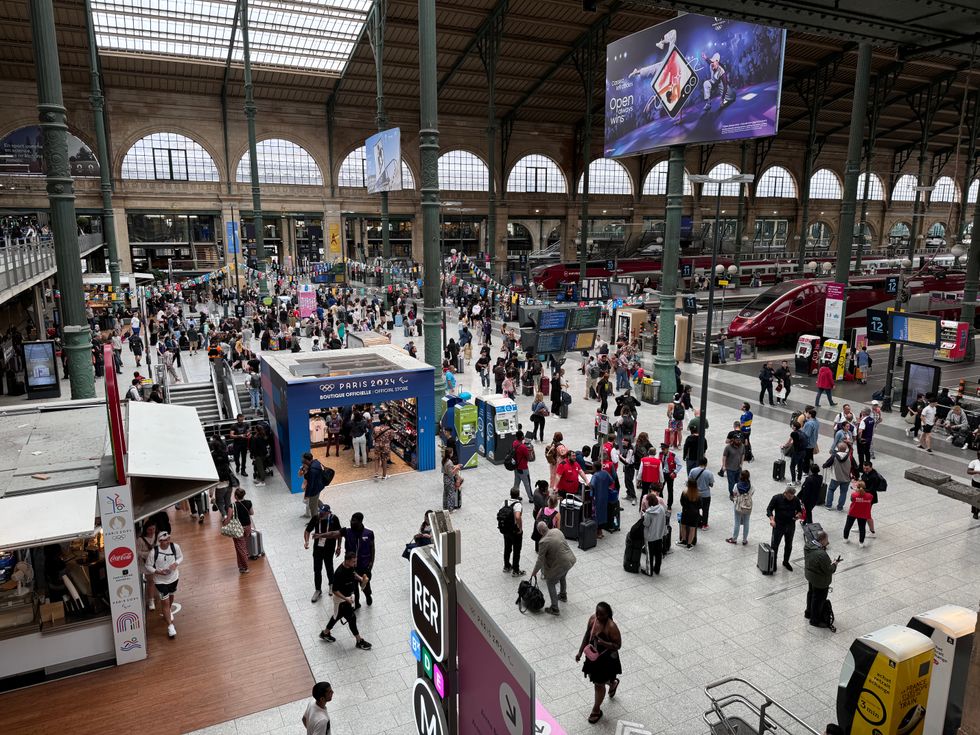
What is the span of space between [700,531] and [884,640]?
226 inches

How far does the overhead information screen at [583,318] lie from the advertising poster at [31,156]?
24374 millimetres

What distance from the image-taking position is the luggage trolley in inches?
240

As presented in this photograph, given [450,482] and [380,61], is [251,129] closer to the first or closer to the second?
[380,61]

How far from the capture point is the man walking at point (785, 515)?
391 inches

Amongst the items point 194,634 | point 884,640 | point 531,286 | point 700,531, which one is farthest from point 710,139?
point 531,286

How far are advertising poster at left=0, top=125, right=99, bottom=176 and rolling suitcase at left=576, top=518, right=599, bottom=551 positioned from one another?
30295mm

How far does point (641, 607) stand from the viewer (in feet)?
30.5

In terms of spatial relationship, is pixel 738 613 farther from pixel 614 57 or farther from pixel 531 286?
pixel 531 286

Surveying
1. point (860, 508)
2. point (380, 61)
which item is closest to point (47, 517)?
point (860, 508)

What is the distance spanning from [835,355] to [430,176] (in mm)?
16300

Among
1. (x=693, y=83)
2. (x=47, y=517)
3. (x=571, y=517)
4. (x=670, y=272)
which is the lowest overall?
(x=571, y=517)

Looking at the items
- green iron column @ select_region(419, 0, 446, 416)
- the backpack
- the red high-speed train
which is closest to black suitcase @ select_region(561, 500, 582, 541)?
the backpack

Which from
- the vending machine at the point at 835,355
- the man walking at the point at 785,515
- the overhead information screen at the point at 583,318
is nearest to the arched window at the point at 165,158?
the overhead information screen at the point at 583,318

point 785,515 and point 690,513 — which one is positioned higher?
point 785,515
